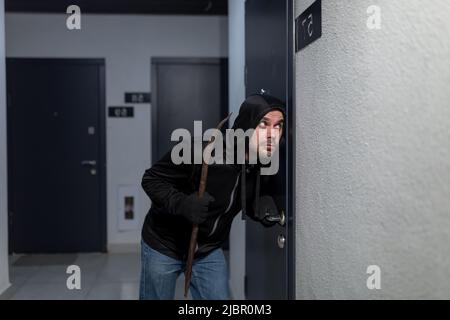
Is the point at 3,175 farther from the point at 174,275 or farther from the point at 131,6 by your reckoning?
the point at 131,6

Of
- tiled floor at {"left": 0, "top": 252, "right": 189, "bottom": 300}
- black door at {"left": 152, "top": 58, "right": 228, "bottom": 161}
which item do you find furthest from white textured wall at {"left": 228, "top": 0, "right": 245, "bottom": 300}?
black door at {"left": 152, "top": 58, "right": 228, "bottom": 161}

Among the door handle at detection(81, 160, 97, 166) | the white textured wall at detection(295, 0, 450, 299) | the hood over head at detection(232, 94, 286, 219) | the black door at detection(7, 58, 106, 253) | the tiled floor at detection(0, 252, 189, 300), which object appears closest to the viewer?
the white textured wall at detection(295, 0, 450, 299)

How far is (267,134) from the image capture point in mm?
1086

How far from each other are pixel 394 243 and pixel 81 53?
268 centimetres

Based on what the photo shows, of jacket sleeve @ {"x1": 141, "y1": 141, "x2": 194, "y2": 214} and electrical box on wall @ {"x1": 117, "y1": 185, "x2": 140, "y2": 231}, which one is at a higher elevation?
jacket sleeve @ {"x1": 141, "y1": 141, "x2": 194, "y2": 214}

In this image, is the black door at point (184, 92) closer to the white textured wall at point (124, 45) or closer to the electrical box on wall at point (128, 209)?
the white textured wall at point (124, 45)

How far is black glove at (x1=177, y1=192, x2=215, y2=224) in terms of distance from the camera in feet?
3.62

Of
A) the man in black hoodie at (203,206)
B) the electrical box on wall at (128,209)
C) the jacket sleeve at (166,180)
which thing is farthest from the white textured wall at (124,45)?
the jacket sleeve at (166,180)

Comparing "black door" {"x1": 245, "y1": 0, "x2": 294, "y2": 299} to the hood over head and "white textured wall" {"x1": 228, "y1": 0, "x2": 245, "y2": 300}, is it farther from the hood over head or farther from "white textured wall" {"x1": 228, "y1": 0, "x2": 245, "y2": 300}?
"white textured wall" {"x1": 228, "y1": 0, "x2": 245, "y2": 300}

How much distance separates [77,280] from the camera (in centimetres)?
192

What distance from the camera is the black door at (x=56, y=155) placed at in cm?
211

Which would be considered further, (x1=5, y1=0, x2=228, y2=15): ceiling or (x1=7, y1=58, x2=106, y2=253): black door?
(x1=5, y1=0, x2=228, y2=15): ceiling

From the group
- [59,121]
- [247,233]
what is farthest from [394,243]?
[59,121]

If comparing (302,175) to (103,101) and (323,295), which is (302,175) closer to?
(323,295)
